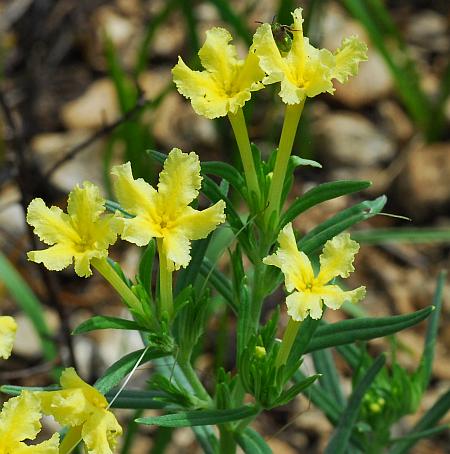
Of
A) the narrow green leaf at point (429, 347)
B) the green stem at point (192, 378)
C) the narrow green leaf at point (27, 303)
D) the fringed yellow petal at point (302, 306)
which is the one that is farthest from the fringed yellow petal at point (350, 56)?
the narrow green leaf at point (27, 303)

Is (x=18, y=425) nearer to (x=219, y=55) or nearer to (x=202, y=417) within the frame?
(x=202, y=417)

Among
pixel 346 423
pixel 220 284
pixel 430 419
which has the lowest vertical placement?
pixel 430 419

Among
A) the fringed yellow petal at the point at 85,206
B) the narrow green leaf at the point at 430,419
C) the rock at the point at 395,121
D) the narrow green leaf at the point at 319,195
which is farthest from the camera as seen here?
the rock at the point at 395,121

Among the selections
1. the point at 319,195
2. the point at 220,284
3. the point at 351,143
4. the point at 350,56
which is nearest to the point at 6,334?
the point at 220,284

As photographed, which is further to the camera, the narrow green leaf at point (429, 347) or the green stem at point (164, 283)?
the narrow green leaf at point (429, 347)

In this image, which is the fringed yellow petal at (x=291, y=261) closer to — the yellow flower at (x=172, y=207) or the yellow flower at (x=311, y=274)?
the yellow flower at (x=311, y=274)

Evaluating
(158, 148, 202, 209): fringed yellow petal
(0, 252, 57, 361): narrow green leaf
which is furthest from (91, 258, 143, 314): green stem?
(0, 252, 57, 361): narrow green leaf
